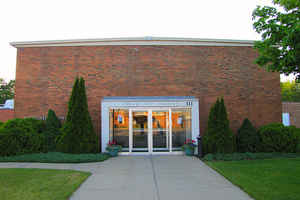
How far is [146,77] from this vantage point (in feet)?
44.7

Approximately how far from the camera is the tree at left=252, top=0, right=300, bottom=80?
5.82m

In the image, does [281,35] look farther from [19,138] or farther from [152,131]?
[19,138]

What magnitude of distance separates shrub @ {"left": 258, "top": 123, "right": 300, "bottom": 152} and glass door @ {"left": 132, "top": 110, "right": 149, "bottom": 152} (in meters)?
5.83

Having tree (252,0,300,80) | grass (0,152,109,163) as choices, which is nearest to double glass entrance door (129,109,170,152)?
grass (0,152,109,163)

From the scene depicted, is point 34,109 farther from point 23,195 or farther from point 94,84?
point 23,195

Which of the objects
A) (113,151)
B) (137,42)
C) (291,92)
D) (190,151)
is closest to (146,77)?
(137,42)

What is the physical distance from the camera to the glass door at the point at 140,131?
12.8m

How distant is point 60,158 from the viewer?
10586mm

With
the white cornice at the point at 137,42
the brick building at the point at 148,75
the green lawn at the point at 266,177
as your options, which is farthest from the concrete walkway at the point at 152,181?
the white cornice at the point at 137,42

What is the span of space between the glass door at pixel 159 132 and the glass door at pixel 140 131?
1.28ft

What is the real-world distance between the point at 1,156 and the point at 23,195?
6.46 m

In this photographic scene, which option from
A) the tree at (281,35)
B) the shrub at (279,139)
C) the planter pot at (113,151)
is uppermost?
the tree at (281,35)

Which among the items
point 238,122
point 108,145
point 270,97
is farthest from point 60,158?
point 270,97

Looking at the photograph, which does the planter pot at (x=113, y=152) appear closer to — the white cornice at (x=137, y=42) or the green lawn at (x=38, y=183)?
the green lawn at (x=38, y=183)
